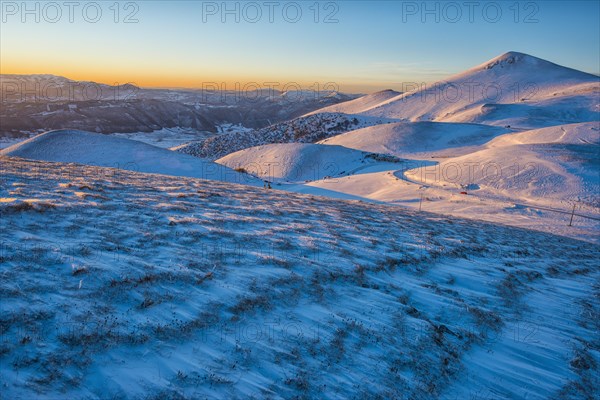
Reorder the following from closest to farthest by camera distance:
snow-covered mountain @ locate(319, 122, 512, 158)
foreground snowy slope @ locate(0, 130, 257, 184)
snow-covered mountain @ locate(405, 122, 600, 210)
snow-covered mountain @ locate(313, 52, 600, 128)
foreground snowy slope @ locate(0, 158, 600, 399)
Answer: foreground snowy slope @ locate(0, 158, 600, 399) < snow-covered mountain @ locate(405, 122, 600, 210) < foreground snowy slope @ locate(0, 130, 257, 184) < snow-covered mountain @ locate(319, 122, 512, 158) < snow-covered mountain @ locate(313, 52, 600, 128)

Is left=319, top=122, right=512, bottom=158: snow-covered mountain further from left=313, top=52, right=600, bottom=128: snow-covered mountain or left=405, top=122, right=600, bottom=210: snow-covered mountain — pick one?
left=405, top=122, right=600, bottom=210: snow-covered mountain

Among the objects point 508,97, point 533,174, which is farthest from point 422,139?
point 508,97

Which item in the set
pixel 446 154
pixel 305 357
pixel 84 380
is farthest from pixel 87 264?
pixel 446 154

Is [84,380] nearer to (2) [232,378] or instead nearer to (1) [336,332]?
(2) [232,378]

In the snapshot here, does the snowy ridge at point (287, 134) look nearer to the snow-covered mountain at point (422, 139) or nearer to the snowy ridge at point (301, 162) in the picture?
the snow-covered mountain at point (422, 139)

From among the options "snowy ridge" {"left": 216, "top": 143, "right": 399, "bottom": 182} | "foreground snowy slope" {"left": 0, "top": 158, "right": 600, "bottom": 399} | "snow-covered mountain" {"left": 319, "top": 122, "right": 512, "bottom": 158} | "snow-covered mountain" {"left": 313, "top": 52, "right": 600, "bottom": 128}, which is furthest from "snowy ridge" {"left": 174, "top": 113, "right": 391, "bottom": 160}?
"foreground snowy slope" {"left": 0, "top": 158, "right": 600, "bottom": 399}

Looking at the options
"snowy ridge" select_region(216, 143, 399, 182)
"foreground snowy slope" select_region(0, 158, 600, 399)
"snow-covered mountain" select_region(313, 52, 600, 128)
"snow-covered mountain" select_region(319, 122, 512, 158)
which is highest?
"snow-covered mountain" select_region(313, 52, 600, 128)

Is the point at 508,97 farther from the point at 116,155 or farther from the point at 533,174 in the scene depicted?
the point at 116,155
